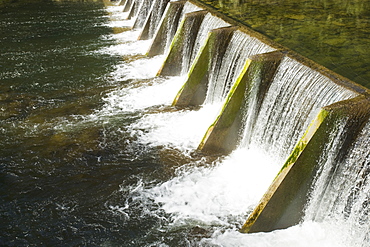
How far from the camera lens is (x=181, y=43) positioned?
1408 centimetres

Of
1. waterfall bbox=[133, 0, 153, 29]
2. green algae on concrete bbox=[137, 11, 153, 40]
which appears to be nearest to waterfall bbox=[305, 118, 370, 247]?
green algae on concrete bbox=[137, 11, 153, 40]

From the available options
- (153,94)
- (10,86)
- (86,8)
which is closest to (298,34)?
(153,94)

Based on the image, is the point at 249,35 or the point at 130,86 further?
the point at 130,86

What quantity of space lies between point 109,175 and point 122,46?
1114 centimetres

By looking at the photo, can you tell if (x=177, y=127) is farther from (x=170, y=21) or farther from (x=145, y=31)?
(x=145, y=31)

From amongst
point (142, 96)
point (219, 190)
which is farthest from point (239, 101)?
point (142, 96)

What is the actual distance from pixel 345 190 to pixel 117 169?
16.1 ft

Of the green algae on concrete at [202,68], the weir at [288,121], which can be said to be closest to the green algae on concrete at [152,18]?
the weir at [288,121]

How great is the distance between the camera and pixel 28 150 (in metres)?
9.97

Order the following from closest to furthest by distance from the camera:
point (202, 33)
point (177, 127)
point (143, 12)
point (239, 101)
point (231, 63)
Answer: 1. point (239, 101)
2. point (177, 127)
3. point (231, 63)
4. point (202, 33)
5. point (143, 12)

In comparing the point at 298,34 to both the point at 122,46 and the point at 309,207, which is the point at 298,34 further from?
the point at 122,46

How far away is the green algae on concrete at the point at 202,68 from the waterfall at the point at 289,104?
2.90m

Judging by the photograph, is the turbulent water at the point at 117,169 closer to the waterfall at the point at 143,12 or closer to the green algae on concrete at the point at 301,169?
the green algae on concrete at the point at 301,169

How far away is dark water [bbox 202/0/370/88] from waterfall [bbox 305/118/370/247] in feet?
9.00
